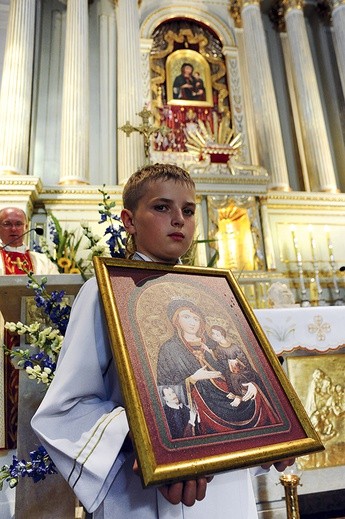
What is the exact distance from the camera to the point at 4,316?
88.7 inches

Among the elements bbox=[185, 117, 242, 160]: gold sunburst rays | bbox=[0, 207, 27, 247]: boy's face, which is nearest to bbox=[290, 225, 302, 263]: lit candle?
bbox=[185, 117, 242, 160]: gold sunburst rays

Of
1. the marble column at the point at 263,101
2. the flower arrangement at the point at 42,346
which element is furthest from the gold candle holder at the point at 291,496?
the marble column at the point at 263,101

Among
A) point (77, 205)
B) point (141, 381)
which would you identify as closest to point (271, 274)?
point (77, 205)

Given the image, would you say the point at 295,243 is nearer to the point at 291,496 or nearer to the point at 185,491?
the point at 291,496

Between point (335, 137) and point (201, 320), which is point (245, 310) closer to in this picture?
point (201, 320)

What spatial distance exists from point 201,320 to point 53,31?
9.86 meters

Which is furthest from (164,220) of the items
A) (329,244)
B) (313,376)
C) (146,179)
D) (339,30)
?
(339,30)

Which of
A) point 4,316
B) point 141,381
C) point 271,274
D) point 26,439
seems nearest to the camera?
point 141,381

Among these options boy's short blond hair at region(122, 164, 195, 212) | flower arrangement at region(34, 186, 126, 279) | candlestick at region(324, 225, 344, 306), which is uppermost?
candlestick at region(324, 225, 344, 306)

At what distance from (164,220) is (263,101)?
8268mm

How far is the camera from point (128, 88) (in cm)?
780

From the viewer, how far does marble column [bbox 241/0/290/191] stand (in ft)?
26.5

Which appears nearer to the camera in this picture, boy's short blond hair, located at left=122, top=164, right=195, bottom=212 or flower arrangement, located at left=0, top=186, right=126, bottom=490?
boy's short blond hair, located at left=122, top=164, right=195, bottom=212

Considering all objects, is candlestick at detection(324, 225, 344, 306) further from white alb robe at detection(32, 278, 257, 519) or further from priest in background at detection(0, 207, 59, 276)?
white alb robe at detection(32, 278, 257, 519)
